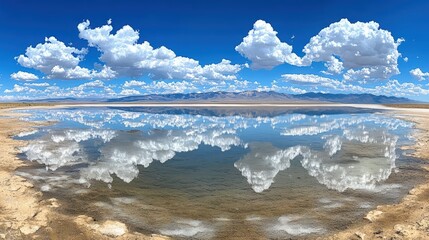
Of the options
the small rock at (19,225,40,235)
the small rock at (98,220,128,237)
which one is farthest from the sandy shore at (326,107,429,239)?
the small rock at (19,225,40,235)

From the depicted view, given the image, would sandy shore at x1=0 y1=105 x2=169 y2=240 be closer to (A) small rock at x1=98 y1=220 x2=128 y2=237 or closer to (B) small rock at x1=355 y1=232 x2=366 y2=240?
(A) small rock at x1=98 y1=220 x2=128 y2=237

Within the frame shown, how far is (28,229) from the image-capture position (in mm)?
11680

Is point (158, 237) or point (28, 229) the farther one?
point (28, 229)

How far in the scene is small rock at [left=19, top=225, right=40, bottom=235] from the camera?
37.6 ft

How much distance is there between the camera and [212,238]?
37.2 feet

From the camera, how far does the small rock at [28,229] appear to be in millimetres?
11469

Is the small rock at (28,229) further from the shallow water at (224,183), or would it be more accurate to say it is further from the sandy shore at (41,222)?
the shallow water at (224,183)

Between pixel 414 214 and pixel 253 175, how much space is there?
8.61m

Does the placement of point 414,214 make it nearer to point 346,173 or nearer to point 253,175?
point 346,173

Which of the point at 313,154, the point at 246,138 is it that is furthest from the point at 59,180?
the point at 246,138

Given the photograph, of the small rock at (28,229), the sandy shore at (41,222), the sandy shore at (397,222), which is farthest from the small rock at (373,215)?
the small rock at (28,229)

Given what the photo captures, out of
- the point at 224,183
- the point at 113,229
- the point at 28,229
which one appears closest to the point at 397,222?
the point at 224,183

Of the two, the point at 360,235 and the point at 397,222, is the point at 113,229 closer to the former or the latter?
the point at 360,235

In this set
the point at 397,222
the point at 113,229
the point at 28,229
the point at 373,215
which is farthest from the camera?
the point at 373,215
